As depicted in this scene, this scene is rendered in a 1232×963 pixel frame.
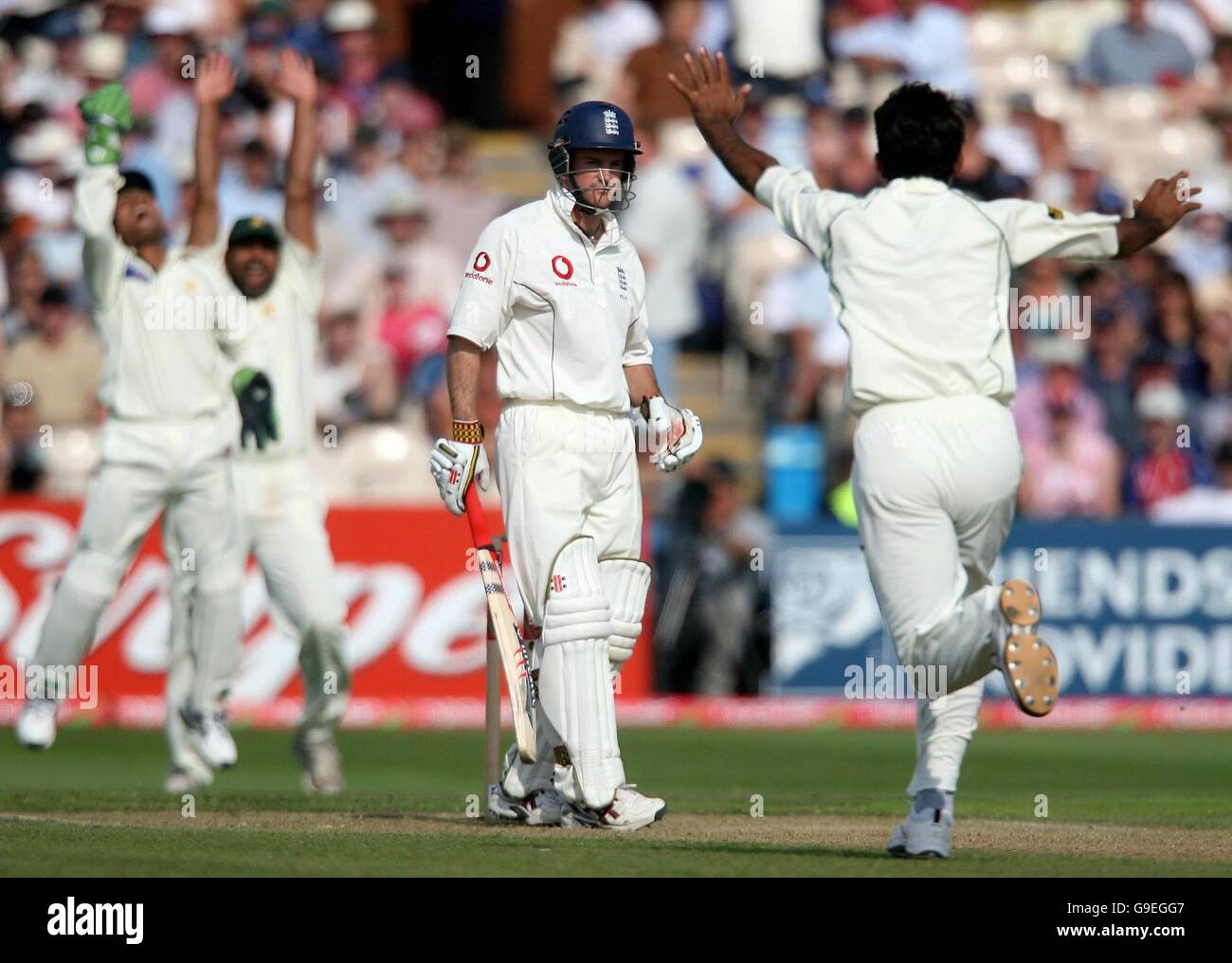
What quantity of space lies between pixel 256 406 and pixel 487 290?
3.05 metres

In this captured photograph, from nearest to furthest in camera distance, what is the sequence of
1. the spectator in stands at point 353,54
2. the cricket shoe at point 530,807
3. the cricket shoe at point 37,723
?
the cricket shoe at point 530,807, the cricket shoe at point 37,723, the spectator in stands at point 353,54

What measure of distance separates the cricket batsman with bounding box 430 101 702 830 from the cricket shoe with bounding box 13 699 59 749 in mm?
2745

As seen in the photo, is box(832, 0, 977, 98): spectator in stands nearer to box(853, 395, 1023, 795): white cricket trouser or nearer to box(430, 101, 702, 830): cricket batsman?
box(430, 101, 702, 830): cricket batsman

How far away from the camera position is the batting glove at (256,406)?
1023 cm

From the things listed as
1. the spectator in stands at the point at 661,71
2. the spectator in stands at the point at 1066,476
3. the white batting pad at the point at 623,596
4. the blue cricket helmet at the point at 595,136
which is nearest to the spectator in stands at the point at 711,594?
the spectator in stands at the point at 1066,476

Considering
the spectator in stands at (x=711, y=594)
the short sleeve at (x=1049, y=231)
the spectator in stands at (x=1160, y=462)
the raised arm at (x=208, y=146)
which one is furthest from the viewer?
the spectator in stands at (x=1160, y=462)

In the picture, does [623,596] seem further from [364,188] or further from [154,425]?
[364,188]

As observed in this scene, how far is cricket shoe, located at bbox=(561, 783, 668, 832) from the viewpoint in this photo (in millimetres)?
7531

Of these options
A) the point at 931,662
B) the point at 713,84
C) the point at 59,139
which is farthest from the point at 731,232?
the point at 931,662

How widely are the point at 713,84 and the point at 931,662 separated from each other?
2.12 metres

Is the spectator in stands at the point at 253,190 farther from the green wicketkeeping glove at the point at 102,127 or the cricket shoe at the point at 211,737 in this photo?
the cricket shoe at the point at 211,737

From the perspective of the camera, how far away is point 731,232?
15922 mm

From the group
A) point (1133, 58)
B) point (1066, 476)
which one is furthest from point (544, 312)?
point (1133, 58)

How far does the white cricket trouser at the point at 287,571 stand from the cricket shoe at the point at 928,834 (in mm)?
3828
